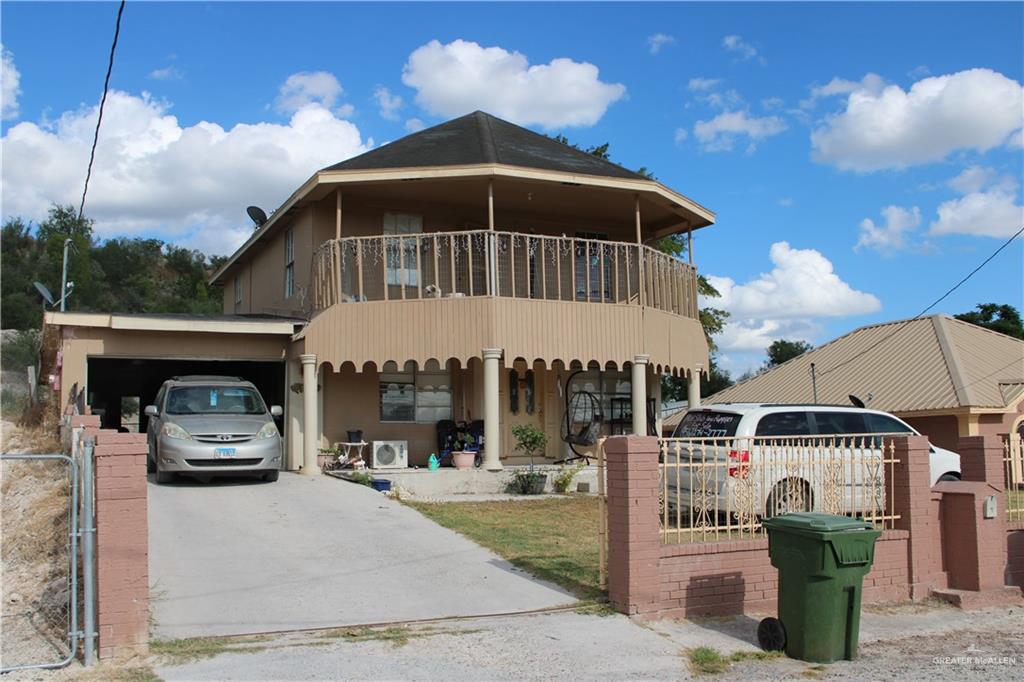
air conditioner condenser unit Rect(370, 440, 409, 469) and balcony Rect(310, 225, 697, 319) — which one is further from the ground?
balcony Rect(310, 225, 697, 319)

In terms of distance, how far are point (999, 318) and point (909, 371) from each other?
20.7 metres

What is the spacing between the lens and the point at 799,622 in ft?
23.6

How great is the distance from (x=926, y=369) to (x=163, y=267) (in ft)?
196

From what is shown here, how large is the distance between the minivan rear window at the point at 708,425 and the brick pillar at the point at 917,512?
2.20 meters

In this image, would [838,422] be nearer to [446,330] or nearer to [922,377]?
[446,330]

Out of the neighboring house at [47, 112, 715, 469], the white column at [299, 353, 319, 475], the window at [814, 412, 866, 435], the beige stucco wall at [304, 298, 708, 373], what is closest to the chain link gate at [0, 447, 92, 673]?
the white column at [299, 353, 319, 475]

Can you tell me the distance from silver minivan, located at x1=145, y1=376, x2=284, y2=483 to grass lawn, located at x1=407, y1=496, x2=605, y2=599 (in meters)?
2.70

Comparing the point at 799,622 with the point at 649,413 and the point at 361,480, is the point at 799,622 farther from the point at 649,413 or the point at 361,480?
the point at 649,413

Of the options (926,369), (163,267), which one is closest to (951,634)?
(926,369)

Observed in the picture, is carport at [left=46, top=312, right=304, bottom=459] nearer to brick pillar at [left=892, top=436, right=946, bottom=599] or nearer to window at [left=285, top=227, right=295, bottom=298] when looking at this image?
window at [left=285, top=227, right=295, bottom=298]

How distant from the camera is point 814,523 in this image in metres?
7.23

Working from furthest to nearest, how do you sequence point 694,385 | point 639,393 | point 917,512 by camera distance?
point 694,385
point 639,393
point 917,512

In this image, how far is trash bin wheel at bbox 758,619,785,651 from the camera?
7320 mm

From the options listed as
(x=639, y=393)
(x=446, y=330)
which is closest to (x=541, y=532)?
(x=446, y=330)
